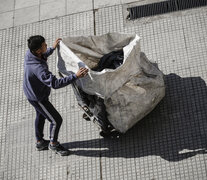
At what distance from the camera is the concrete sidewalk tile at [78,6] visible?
29.3 feet

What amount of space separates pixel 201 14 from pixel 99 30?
1.76m

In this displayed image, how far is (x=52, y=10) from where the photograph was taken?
9094mm

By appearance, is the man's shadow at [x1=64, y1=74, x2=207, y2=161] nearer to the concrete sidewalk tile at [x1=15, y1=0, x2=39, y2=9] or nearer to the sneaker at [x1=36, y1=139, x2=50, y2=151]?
the sneaker at [x1=36, y1=139, x2=50, y2=151]

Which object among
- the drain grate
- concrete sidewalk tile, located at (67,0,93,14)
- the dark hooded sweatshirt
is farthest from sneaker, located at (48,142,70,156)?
concrete sidewalk tile, located at (67,0,93,14)

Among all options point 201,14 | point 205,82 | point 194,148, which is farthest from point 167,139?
point 201,14

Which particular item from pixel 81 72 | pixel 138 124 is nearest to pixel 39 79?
pixel 81 72

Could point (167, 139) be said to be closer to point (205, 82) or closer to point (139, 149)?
point (139, 149)

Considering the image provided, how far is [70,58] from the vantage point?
21.4ft

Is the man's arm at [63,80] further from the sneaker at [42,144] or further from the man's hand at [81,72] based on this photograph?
the sneaker at [42,144]

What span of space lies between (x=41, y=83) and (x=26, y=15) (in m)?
3.03

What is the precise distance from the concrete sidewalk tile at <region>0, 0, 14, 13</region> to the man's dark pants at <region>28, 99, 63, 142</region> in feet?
10.3

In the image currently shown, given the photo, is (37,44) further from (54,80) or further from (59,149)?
(59,149)

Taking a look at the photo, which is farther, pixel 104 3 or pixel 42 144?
pixel 104 3

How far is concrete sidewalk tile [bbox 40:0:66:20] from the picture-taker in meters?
9.00
